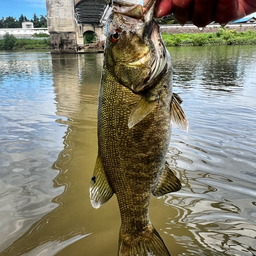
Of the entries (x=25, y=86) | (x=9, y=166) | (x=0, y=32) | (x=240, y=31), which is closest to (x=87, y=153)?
(x=9, y=166)

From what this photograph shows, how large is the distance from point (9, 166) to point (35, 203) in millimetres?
1180

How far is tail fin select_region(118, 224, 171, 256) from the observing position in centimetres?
189

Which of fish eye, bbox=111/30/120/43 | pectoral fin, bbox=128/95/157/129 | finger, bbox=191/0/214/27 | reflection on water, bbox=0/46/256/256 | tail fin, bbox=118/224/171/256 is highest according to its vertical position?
finger, bbox=191/0/214/27

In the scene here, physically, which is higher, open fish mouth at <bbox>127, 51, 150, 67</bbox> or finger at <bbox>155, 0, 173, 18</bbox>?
finger at <bbox>155, 0, 173, 18</bbox>

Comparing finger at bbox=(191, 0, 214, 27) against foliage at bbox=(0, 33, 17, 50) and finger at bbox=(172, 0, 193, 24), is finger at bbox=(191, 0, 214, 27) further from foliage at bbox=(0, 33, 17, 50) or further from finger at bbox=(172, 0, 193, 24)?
foliage at bbox=(0, 33, 17, 50)

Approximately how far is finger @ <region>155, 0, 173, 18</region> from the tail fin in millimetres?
1747

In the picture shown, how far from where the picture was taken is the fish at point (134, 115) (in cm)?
176

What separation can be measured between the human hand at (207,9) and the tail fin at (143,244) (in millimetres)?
1782

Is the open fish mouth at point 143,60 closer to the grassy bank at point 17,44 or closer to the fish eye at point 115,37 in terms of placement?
the fish eye at point 115,37

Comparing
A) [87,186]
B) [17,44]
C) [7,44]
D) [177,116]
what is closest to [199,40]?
[17,44]

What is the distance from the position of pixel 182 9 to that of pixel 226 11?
35cm

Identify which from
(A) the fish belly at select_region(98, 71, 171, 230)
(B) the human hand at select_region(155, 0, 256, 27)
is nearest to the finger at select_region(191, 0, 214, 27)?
(B) the human hand at select_region(155, 0, 256, 27)

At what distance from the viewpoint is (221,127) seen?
214 inches

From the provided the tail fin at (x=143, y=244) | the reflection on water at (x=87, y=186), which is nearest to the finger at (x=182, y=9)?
the tail fin at (x=143, y=244)
